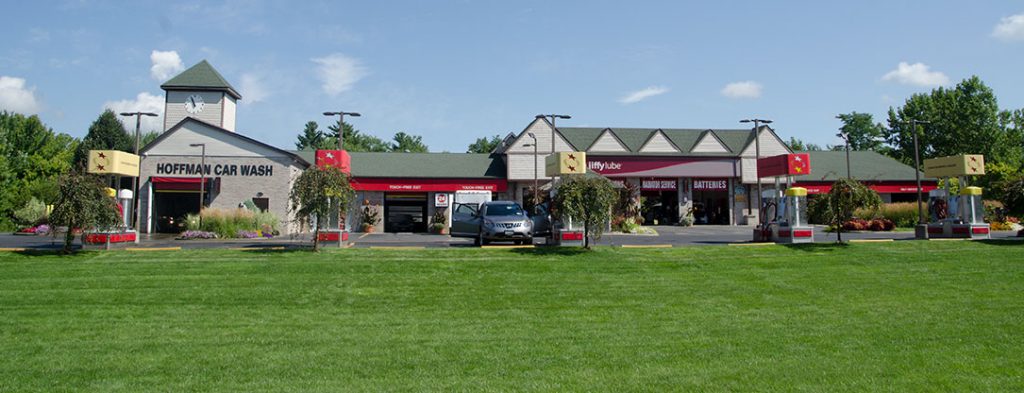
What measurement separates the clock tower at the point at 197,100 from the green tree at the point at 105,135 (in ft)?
71.1

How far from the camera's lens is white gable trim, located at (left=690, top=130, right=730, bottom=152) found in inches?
1607

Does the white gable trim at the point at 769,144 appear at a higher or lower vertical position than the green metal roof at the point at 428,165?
higher

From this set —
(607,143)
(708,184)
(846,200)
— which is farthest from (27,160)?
(846,200)

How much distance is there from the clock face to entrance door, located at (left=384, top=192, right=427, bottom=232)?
12960 mm

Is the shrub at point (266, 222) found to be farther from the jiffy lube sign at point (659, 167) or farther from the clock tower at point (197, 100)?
the jiffy lube sign at point (659, 167)

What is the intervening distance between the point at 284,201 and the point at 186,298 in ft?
71.7

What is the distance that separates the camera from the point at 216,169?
3100cm

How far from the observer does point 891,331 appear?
821 cm

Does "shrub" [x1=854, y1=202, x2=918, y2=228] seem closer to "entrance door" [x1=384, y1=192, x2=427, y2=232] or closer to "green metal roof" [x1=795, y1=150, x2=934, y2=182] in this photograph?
"green metal roof" [x1=795, y1=150, x2=934, y2=182]

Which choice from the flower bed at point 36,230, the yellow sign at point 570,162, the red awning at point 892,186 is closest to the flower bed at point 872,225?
the red awning at point 892,186

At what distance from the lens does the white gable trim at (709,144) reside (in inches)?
1607

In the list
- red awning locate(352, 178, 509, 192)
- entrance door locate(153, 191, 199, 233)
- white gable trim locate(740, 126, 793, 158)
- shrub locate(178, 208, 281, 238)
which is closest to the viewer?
shrub locate(178, 208, 281, 238)

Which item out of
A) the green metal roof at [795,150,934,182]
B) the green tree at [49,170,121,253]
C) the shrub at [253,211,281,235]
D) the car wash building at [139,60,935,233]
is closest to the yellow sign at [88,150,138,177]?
the green tree at [49,170,121,253]

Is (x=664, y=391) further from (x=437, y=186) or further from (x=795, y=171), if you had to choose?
(x=437, y=186)
